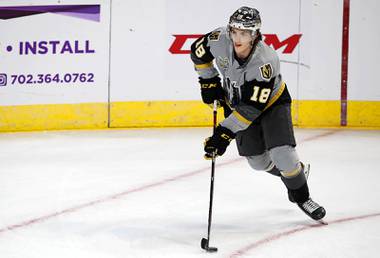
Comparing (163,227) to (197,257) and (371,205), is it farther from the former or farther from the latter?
(371,205)

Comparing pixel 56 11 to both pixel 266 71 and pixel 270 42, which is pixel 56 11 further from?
pixel 266 71

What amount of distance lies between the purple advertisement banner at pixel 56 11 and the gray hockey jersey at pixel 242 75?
3.02m

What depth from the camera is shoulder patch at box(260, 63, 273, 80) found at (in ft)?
12.9

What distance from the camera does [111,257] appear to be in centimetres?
378

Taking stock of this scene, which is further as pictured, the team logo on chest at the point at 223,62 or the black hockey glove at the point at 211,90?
the black hockey glove at the point at 211,90

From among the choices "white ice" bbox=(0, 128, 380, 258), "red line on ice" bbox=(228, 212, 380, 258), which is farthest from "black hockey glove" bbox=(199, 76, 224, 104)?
"red line on ice" bbox=(228, 212, 380, 258)

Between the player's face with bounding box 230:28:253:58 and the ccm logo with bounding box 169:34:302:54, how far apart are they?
3.40 m

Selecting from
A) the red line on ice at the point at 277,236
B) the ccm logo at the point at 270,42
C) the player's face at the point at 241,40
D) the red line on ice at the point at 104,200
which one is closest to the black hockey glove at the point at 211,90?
the player's face at the point at 241,40

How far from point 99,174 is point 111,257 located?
6.50 feet

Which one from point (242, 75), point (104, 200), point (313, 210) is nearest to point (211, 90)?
point (242, 75)

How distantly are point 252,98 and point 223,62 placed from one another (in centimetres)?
39

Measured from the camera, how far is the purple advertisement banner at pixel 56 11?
7074mm

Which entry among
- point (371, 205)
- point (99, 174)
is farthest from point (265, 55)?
point (99, 174)

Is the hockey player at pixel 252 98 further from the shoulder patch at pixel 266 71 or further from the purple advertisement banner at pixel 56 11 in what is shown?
the purple advertisement banner at pixel 56 11
